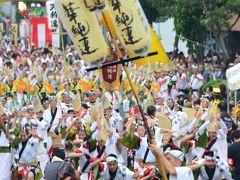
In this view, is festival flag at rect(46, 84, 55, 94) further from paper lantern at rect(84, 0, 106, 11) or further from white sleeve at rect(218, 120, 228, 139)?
paper lantern at rect(84, 0, 106, 11)

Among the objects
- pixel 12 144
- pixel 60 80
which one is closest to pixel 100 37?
pixel 12 144

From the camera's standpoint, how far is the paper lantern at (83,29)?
1126 centimetres

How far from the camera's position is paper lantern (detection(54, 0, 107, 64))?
11.3 metres

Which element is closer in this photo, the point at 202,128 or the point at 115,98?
the point at 202,128

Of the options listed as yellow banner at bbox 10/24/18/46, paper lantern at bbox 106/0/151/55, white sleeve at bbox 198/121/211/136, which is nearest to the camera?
paper lantern at bbox 106/0/151/55

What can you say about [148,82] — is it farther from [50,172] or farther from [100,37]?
[50,172]

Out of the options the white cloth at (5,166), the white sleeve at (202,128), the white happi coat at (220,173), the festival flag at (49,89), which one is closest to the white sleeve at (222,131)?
the white sleeve at (202,128)

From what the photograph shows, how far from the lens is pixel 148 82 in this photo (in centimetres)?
2589

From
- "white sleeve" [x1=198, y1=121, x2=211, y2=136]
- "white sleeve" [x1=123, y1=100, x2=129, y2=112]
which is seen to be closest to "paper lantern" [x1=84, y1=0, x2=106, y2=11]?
"white sleeve" [x1=198, y1=121, x2=211, y2=136]

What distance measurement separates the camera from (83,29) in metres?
A: 11.3

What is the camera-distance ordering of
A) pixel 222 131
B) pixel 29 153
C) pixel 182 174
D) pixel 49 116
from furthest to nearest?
1. pixel 49 116
2. pixel 29 153
3. pixel 222 131
4. pixel 182 174

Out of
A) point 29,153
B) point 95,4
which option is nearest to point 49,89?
point 29,153

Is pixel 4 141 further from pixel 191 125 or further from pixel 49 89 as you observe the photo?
pixel 49 89

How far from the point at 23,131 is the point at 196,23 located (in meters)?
18.9
